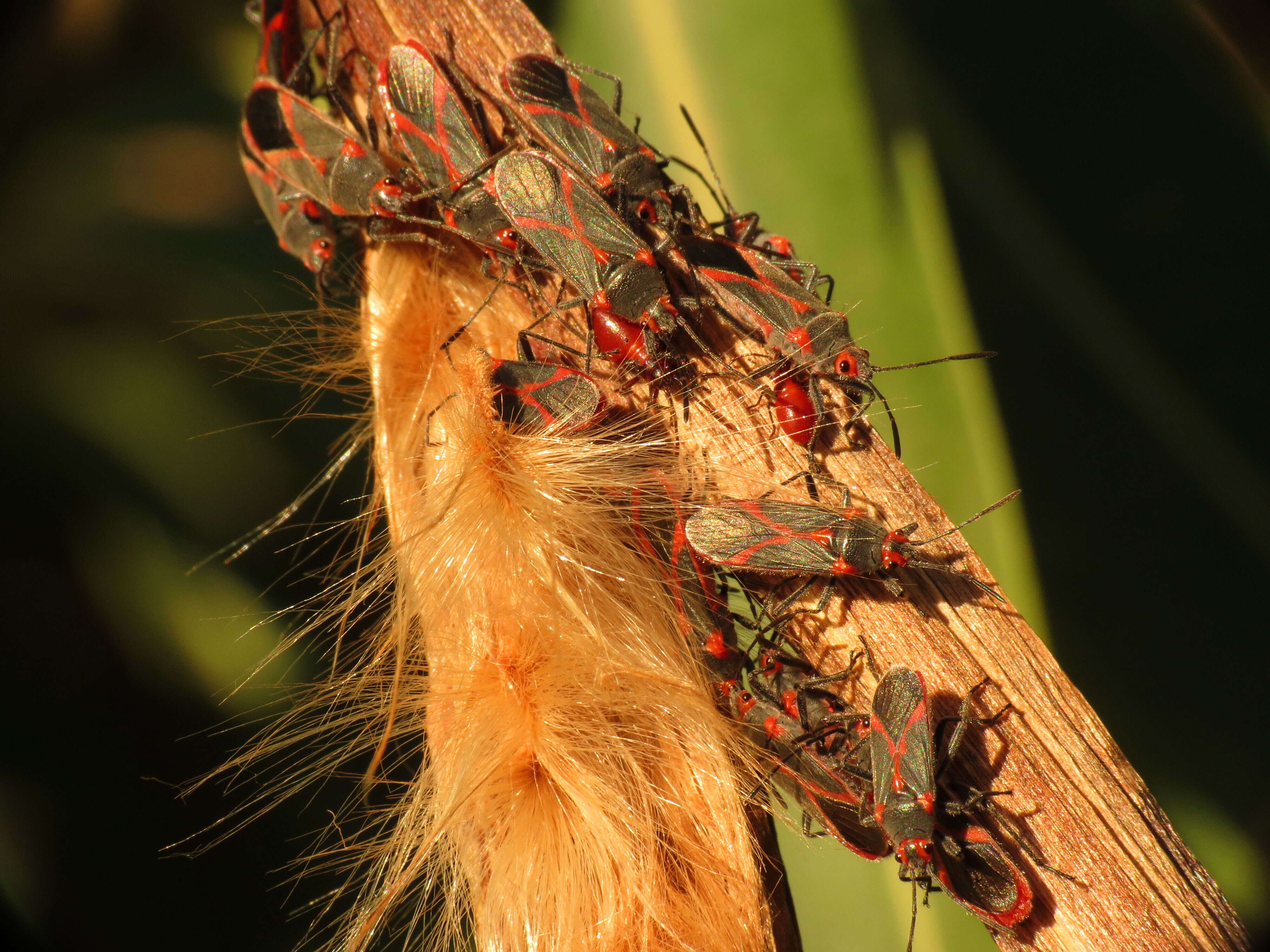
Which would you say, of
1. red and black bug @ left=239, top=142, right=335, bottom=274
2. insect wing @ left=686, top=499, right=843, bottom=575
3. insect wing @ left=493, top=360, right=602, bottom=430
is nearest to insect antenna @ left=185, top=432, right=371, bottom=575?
red and black bug @ left=239, top=142, right=335, bottom=274

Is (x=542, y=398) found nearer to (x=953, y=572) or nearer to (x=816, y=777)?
(x=953, y=572)

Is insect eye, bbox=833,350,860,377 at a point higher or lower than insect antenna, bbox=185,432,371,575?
lower

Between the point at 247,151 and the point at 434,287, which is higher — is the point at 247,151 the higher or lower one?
the higher one

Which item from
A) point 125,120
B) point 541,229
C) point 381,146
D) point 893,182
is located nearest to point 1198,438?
point 893,182

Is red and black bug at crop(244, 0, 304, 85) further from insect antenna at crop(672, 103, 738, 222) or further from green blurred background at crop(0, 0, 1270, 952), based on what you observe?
insect antenna at crop(672, 103, 738, 222)

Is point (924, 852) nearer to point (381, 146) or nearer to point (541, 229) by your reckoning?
point (541, 229)

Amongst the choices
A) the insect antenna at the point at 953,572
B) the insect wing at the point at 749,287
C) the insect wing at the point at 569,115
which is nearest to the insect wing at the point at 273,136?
the insect wing at the point at 569,115

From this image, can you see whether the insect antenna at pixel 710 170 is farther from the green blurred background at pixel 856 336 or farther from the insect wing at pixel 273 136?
the insect wing at pixel 273 136
